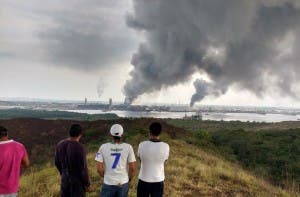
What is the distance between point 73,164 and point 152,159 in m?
1.65

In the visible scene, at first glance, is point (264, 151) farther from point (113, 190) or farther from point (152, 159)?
point (113, 190)

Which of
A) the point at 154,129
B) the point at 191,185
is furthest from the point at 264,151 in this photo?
the point at 154,129

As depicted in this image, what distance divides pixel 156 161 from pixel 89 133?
3241 cm

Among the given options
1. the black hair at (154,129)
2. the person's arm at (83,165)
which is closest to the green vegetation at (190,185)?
the person's arm at (83,165)

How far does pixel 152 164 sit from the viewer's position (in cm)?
687

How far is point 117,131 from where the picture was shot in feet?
21.6

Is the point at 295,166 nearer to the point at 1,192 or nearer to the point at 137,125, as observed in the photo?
the point at 137,125

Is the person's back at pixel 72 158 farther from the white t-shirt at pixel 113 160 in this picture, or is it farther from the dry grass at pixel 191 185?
the dry grass at pixel 191 185

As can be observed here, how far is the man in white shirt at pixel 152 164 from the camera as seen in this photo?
684 centimetres

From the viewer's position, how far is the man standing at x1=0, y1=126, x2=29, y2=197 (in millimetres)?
6617

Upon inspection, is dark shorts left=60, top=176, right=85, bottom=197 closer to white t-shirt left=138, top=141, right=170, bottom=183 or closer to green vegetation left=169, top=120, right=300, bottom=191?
white t-shirt left=138, top=141, right=170, bottom=183

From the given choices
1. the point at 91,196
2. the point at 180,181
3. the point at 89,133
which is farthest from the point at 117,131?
the point at 89,133

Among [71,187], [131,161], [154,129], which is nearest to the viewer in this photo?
[131,161]

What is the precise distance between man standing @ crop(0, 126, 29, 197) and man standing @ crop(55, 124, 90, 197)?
82 centimetres
